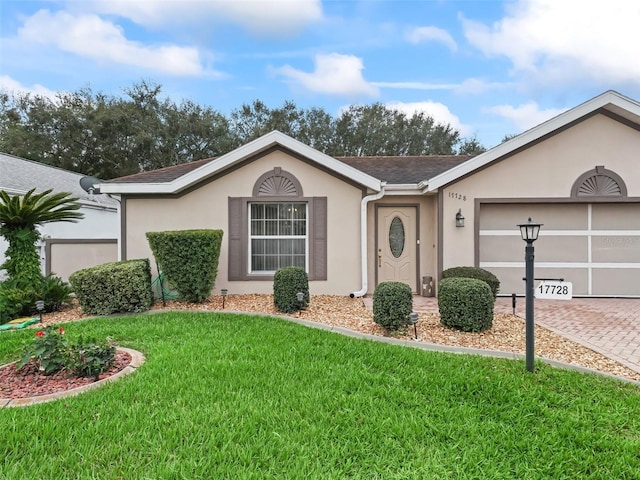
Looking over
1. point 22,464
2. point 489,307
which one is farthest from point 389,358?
point 22,464

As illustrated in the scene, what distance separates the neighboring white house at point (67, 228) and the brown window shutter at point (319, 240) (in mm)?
4882

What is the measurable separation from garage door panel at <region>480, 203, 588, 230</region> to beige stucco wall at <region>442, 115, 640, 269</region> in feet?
1.20

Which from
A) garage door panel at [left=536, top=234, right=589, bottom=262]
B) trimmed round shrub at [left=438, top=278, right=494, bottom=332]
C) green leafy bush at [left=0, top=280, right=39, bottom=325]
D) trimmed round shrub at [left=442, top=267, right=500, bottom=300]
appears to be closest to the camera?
trimmed round shrub at [left=438, top=278, right=494, bottom=332]

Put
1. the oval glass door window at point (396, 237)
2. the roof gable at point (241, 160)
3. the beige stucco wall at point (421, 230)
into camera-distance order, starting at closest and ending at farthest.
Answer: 1. the roof gable at point (241, 160)
2. the beige stucco wall at point (421, 230)
3. the oval glass door window at point (396, 237)

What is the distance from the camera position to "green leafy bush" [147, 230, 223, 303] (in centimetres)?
680

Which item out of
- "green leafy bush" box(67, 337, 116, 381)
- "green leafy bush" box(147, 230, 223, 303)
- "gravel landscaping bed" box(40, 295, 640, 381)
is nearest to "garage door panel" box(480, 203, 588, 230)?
"gravel landscaping bed" box(40, 295, 640, 381)

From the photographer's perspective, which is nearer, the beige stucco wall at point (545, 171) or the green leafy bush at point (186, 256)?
the green leafy bush at point (186, 256)

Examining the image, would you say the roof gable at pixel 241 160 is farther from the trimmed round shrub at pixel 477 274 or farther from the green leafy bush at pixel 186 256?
the trimmed round shrub at pixel 477 274

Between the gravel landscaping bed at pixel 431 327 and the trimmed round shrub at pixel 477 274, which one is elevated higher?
the trimmed round shrub at pixel 477 274

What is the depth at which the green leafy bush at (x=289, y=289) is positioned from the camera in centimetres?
659

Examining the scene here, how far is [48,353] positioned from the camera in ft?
12.5

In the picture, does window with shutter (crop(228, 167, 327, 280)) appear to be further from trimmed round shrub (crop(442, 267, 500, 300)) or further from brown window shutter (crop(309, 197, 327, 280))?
trimmed round shrub (crop(442, 267, 500, 300))

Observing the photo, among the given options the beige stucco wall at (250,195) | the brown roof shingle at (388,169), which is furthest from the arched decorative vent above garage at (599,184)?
the beige stucco wall at (250,195)

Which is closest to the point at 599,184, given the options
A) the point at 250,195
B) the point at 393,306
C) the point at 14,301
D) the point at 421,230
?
the point at 421,230
